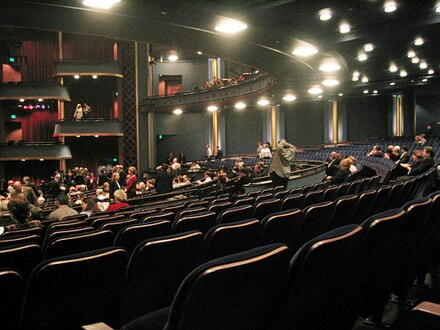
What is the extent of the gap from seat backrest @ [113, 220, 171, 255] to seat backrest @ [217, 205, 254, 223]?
0.60 meters

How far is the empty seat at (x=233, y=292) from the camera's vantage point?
1256mm

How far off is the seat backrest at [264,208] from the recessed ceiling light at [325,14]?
18.2 feet

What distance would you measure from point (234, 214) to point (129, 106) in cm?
2191

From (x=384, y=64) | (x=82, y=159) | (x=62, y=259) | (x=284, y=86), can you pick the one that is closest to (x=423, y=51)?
(x=384, y=64)

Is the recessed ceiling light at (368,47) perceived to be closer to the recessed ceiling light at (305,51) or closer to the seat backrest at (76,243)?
the recessed ceiling light at (305,51)

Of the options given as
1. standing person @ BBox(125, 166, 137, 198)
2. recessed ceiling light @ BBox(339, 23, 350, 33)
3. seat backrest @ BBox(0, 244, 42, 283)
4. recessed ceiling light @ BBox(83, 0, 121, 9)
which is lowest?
standing person @ BBox(125, 166, 137, 198)

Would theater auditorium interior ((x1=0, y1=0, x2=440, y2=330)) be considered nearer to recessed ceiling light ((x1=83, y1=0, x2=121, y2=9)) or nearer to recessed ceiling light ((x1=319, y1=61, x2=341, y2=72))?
recessed ceiling light ((x1=319, y1=61, x2=341, y2=72))

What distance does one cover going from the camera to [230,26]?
A: 26.1ft

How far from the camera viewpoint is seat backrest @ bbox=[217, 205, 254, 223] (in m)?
3.69

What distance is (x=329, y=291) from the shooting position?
64.4 inches

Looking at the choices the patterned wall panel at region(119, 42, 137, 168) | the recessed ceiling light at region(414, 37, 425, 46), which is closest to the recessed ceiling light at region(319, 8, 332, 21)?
the recessed ceiling light at region(414, 37, 425, 46)

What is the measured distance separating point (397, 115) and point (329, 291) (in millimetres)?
27065

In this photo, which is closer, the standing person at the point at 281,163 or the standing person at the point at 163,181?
the standing person at the point at 281,163

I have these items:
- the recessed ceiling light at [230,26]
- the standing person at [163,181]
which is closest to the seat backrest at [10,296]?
the recessed ceiling light at [230,26]
